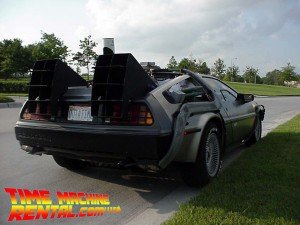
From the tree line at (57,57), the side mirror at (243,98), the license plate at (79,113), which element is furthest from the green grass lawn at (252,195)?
the tree line at (57,57)

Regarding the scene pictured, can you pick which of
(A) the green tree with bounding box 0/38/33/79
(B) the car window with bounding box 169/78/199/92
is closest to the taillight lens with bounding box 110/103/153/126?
(B) the car window with bounding box 169/78/199/92

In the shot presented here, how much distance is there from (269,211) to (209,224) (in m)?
0.69

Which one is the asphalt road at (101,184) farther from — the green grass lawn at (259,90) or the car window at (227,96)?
the green grass lawn at (259,90)

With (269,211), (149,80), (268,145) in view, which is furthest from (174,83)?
(268,145)

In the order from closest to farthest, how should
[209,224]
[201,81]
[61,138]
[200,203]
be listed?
1. [209,224]
2. [200,203]
3. [61,138]
4. [201,81]

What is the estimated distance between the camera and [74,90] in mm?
4516

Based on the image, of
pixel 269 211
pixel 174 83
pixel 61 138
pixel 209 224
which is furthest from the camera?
pixel 174 83

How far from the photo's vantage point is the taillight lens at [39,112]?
440 centimetres

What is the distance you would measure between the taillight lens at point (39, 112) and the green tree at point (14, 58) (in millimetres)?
50775

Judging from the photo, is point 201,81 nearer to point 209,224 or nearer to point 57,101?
point 57,101

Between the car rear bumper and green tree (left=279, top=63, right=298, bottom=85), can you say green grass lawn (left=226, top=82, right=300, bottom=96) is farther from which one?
the car rear bumper

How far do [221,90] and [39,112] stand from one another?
2.86 m

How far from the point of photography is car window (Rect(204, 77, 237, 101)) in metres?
5.52

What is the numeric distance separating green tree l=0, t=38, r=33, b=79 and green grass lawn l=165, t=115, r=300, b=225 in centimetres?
5164
